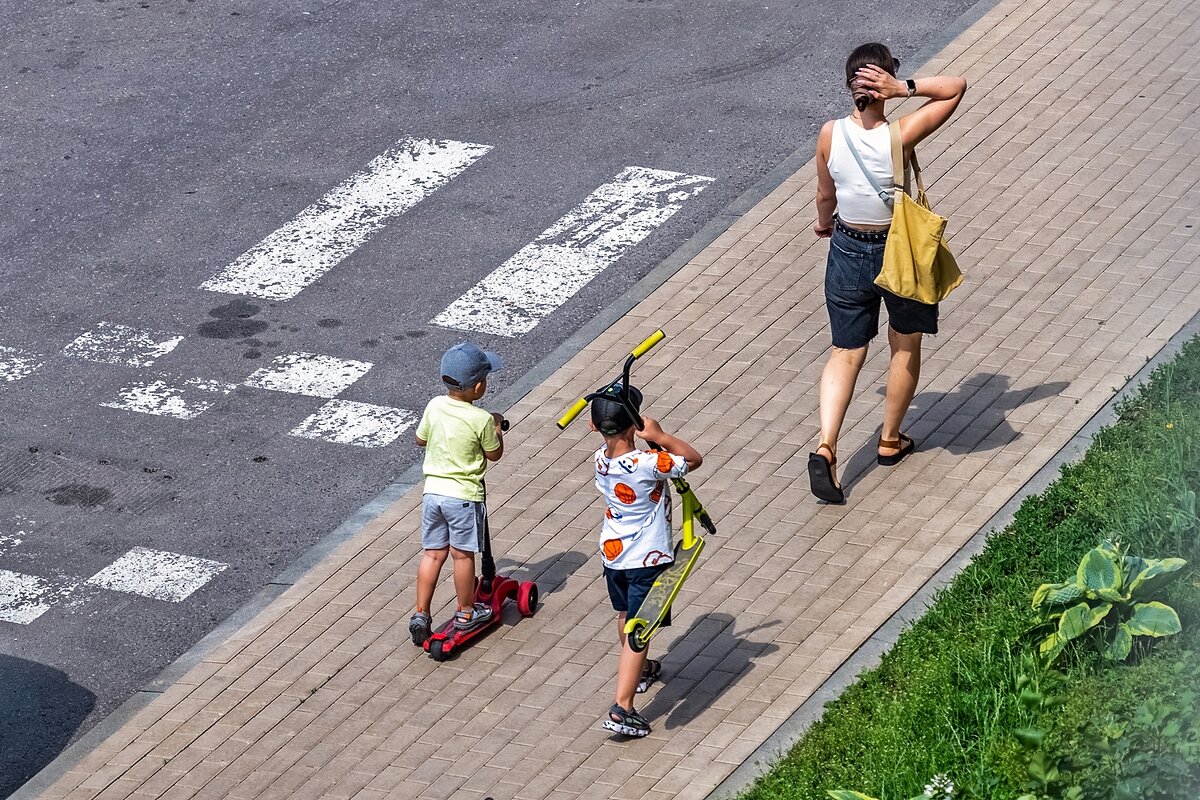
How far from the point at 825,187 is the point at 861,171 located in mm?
248

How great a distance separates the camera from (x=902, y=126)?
29.3 feet

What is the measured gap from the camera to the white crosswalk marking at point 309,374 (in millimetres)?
11312

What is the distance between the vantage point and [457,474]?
8609 mm

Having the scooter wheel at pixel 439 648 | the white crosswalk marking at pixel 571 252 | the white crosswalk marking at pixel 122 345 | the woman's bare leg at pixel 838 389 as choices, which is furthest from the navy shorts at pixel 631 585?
the white crosswalk marking at pixel 122 345

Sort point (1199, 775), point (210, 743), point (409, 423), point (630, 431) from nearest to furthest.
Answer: point (1199, 775) < point (630, 431) < point (210, 743) < point (409, 423)

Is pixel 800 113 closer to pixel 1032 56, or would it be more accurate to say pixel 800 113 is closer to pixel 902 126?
pixel 1032 56

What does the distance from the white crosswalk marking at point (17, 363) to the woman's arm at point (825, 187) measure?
5286 mm

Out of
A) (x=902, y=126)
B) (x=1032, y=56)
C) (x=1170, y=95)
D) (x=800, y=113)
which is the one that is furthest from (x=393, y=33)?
(x=902, y=126)

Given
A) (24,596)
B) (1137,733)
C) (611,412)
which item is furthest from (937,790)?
(24,596)

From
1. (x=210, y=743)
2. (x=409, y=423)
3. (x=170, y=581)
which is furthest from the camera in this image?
(x=409, y=423)

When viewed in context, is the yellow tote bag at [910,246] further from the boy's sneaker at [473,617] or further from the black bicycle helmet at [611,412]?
the boy's sneaker at [473,617]

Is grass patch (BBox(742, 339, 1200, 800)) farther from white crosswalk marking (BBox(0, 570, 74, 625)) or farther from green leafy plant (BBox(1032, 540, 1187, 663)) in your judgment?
white crosswalk marking (BBox(0, 570, 74, 625))

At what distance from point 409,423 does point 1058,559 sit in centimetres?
407

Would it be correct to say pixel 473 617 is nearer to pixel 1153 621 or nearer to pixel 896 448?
pixel 896 448
